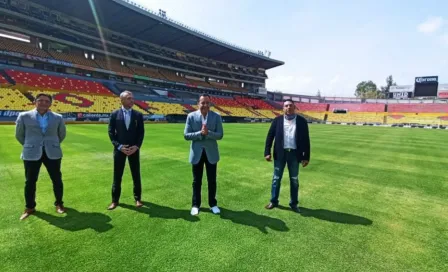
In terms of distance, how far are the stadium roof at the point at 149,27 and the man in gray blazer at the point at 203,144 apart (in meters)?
41.7

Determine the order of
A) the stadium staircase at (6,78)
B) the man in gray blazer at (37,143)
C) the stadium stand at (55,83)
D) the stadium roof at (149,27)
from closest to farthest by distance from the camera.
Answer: the man in gray blazer at (37,143)
the stadium staircase at (6,78)
the stadium stand at (55,83)
the stadium roof at (149,27)

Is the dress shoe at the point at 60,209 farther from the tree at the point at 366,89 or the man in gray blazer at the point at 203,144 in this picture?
the tree at the point at 366,89

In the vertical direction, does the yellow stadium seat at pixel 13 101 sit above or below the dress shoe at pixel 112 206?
above

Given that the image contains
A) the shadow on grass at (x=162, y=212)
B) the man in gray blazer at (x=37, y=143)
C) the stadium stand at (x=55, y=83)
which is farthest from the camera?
the stadium stand at (x=55, y=83)

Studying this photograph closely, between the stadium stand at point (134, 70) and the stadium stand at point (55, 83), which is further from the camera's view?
the stadium stand at point (134, 70)

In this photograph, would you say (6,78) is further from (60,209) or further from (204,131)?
(204,131)

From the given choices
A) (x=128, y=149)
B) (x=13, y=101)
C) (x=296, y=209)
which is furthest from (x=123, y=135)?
(x=13, y=101)

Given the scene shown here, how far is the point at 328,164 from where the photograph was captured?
31.0 feet

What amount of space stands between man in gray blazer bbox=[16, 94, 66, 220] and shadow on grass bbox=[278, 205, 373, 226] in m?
4.30

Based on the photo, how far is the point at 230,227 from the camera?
13.3 feet

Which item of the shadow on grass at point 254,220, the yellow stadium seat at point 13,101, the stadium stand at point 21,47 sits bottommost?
the shadow on grass at point 254,220

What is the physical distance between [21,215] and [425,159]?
1394cm

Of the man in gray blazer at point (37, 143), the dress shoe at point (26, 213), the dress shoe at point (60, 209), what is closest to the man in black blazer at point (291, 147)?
the dress shoe at point (60, 209)

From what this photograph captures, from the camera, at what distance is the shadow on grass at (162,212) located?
14.4 feet
